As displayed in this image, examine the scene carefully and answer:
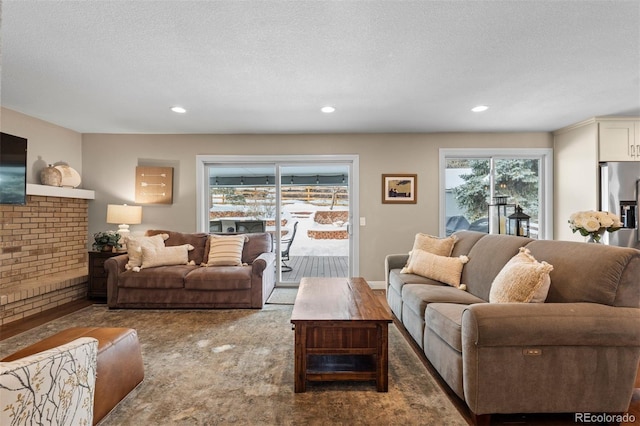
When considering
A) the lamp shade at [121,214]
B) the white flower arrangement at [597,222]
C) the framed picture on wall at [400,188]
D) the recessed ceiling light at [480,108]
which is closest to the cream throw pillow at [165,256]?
the lamp shade at [121,214]

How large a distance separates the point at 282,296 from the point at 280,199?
1502 millimetres

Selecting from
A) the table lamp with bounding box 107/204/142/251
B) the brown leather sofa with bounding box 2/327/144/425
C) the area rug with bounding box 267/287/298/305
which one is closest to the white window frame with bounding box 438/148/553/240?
the area rug with bounding box 267/287/298/305

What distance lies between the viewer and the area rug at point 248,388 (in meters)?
1.71

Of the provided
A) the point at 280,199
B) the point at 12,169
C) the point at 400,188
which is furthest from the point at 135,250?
the point at 400,188

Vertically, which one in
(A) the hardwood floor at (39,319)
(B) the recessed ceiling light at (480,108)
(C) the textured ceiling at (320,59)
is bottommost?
(A) the hardwood floor at (39,319)

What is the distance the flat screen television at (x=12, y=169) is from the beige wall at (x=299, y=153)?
1260 mm

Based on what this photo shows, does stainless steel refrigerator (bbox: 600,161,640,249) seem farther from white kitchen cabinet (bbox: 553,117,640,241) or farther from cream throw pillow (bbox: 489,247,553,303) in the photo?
cream throw pillow (bbox: 489,247,553,303)

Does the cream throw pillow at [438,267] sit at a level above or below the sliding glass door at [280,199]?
below

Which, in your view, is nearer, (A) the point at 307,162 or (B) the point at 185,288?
(B) the point at 185,288

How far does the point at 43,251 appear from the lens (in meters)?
3.94

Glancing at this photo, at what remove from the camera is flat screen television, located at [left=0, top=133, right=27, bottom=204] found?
3133mm

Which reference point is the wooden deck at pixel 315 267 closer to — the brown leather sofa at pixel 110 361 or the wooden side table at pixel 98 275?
the wooden side table at pixel 98 275

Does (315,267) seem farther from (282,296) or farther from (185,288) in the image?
(185,288)

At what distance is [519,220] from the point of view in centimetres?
381
